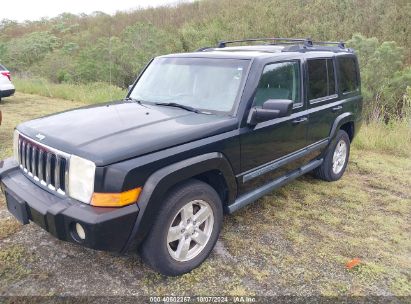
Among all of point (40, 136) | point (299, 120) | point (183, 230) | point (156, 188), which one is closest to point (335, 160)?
point (299, 120)

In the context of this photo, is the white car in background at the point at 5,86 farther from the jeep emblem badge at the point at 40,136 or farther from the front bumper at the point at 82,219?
the front bumper at the point at 82,219

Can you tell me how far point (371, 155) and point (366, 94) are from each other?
18.9 feet

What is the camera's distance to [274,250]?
3.34 meters

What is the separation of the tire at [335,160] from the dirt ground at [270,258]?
39cm

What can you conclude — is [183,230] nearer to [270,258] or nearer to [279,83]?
[270,258]

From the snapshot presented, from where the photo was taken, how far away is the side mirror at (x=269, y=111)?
312 cm

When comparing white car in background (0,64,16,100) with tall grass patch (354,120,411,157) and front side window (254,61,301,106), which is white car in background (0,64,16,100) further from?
tall grass patch (354,120,411,157)

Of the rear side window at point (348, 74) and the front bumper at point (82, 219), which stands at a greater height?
the rear side window at point (348, 74)

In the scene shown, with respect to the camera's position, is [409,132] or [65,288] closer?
[65,288]

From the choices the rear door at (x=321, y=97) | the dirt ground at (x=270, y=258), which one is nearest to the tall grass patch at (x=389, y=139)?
the dirt ground at (x=270, y=258)

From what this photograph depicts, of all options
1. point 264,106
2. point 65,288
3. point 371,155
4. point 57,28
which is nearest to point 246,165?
point 264,106

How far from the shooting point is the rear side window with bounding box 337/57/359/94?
15.5ft

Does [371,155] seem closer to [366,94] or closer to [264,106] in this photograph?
[264,106]

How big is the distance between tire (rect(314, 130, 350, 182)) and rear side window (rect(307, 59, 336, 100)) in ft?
2.26
